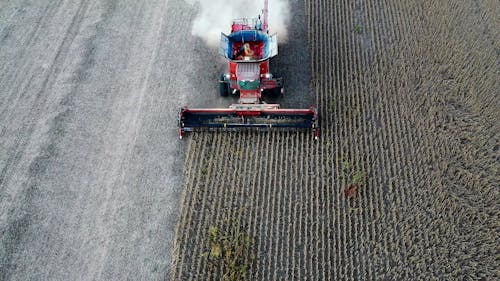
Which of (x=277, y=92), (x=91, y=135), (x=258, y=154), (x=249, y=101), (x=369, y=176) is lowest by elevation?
(x=369, y=176)

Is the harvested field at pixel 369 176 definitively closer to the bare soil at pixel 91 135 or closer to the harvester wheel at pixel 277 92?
the bare soil at pixel 91 135

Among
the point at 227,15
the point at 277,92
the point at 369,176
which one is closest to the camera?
the point at 369,176

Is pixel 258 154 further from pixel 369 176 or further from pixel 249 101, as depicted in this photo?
pixel 369 176

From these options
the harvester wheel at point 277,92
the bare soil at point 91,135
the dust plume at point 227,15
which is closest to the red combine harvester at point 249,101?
the harvester wheel at point 277,92

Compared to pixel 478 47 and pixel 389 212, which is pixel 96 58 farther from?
pixel 478 47

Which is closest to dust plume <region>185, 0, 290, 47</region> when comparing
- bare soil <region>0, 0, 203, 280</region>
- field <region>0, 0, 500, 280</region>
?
field <region>0, 0, 500, 280</region>

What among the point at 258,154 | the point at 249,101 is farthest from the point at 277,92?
the point at 258,154

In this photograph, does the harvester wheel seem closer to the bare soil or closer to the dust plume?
the bare soil
